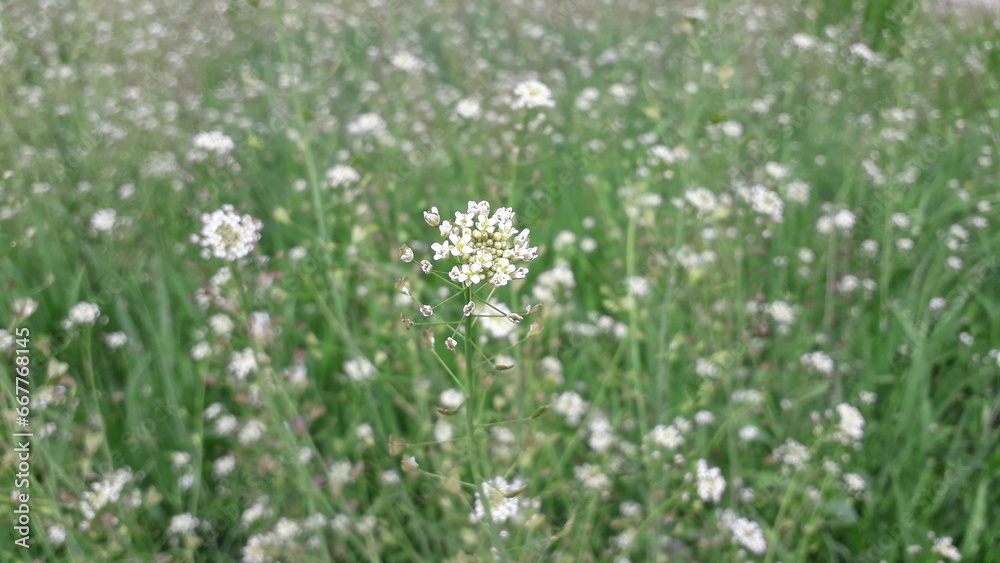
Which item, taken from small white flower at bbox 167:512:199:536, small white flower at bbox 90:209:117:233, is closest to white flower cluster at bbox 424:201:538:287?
small white flower at bbox 167:512:199:536

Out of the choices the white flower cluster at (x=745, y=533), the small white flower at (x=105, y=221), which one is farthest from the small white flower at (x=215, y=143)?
the white flower cluster at (x=745, y=533)

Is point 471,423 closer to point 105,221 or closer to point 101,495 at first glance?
point 101,495

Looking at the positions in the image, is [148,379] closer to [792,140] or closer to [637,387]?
[637,387]

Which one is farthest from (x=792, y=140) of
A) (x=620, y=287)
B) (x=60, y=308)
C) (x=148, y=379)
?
(x=60, y=308)

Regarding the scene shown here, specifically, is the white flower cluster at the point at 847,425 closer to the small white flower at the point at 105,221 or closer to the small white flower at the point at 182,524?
the small white flower at the point at 182,524

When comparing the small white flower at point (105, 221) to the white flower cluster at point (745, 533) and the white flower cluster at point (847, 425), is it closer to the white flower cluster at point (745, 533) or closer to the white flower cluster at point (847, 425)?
the white flower cluster at point (745, 533)

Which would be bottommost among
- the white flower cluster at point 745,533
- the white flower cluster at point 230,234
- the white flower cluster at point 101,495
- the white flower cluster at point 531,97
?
the white flower cluster at point 101,495

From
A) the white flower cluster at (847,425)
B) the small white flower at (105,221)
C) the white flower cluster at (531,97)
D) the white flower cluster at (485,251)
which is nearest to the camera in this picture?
the white flower cluster at (485,251)

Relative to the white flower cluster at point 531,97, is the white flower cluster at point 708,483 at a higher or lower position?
lower

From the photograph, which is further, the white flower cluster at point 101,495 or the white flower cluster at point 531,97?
the white flower cluster at point 531,97

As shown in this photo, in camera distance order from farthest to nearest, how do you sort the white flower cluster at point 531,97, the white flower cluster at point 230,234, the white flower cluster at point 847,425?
the white flower cluster at point 531,97 < the white flower cluster at point 847,425 < the white flower cluster at point 230,234
